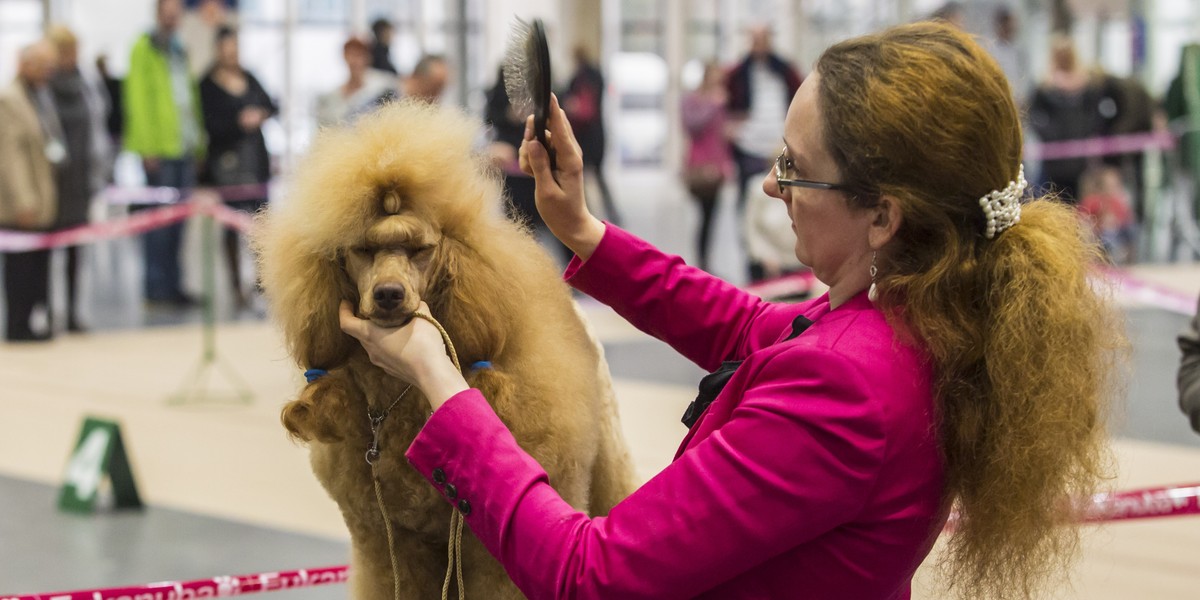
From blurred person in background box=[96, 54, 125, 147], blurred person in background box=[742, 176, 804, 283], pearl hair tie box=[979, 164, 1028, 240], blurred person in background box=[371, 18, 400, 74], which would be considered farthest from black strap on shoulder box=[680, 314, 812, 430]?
blurred person in background box=[96, 54, 125, 147]

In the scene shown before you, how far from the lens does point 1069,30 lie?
14.8m

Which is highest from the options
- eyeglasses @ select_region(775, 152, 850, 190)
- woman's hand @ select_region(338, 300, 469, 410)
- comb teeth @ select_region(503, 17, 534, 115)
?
comb teeth @ select_region(503, 17, 534, 115)

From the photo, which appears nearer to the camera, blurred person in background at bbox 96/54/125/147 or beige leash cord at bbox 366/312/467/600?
beige leash cord at bbox 366/312/467/600

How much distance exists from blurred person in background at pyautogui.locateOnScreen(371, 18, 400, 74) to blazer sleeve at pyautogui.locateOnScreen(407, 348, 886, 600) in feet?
26.5

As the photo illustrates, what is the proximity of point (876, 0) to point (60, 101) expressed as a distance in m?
14.3

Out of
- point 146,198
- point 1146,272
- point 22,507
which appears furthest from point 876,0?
point 22,507

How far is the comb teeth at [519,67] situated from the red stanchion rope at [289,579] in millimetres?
780

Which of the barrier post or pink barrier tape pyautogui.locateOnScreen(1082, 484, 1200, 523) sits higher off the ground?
pink barrier tape pyautogui.locateOnScreen(1082, 484, 1200, 523)

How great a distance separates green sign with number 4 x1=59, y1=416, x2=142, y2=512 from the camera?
4.10 m

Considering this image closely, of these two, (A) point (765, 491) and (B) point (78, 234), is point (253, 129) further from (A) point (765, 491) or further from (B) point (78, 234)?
(A) point (765, 491)

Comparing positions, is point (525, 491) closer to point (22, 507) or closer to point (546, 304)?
point (546, 304)

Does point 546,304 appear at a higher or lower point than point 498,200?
lower

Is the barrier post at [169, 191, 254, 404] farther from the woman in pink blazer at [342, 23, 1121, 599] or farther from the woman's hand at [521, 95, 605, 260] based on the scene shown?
the woman in pink blazer at [342, 23, 1121, 599]

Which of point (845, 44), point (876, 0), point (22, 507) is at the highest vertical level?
point (876, 0)
